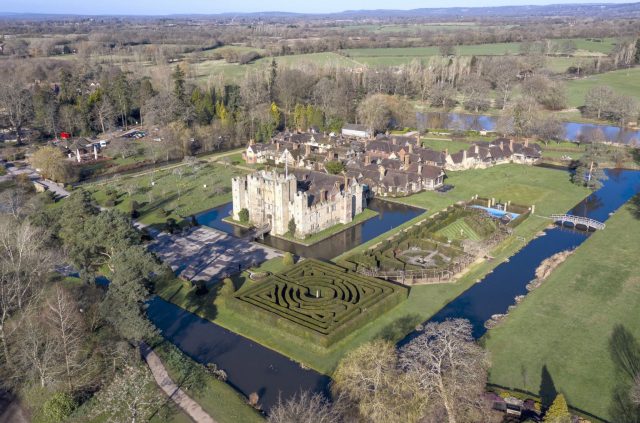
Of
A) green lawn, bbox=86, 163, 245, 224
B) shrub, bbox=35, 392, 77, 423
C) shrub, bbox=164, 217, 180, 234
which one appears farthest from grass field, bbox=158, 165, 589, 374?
green lawn, bbox=86, 163, 245, 224

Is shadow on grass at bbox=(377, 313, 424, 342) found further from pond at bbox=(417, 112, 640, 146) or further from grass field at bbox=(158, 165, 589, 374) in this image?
pond at bbox=(417, 112, 640, 146)

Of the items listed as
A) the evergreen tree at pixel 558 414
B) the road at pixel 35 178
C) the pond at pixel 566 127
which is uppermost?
the evergreen tree at pixel 558 414

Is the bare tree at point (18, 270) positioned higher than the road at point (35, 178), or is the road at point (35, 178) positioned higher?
the bare tree at point (18, 270)

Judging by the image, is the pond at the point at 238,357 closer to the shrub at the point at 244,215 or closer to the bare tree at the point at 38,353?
the bare tree at the point at 38,353

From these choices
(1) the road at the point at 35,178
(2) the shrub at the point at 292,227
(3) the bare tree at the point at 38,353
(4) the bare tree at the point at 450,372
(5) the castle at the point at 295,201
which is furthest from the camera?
(1) the road at the point at 35,178

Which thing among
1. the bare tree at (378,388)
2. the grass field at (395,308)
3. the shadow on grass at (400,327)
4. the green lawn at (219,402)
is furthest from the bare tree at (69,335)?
the shadow on grass at (400,327)

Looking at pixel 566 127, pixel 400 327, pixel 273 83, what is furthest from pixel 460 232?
pixel 273 83

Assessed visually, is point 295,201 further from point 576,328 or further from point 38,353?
point 576,328
